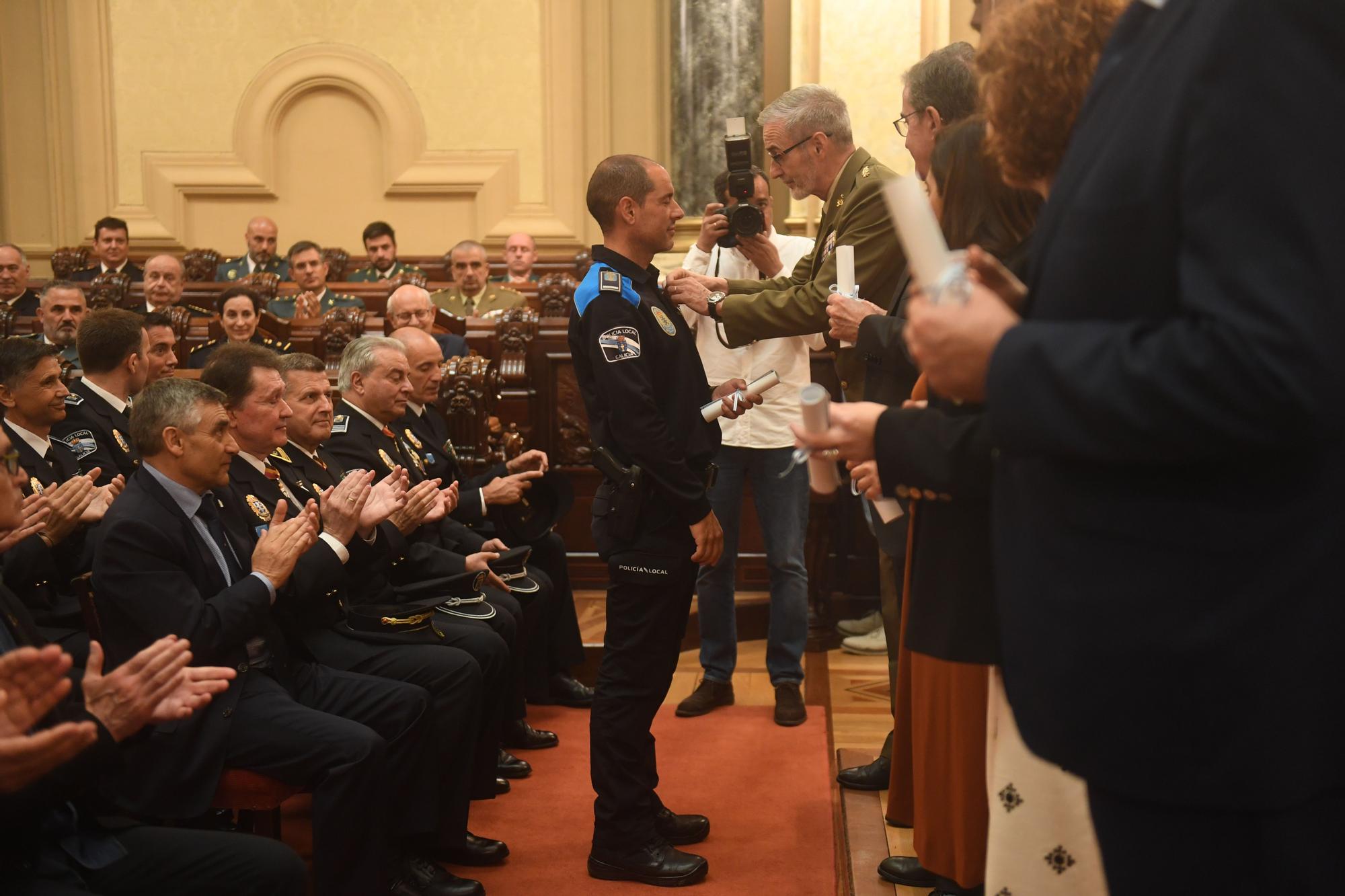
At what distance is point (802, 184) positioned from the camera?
3418 millimetres

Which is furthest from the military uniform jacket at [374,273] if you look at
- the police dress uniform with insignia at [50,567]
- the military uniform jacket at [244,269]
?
the police dress uniform with insignia at [50,567]

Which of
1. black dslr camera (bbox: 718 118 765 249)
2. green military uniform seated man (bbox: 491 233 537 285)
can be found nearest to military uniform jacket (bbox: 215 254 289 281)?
green military uniform seated man (bbox: 491 233 537 285)

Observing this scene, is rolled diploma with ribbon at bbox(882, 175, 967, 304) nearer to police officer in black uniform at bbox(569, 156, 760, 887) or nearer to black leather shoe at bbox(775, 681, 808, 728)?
police officer in black uniform at bbox(569, 156, 760, 887)

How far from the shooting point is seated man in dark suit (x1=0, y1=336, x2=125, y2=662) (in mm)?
3064

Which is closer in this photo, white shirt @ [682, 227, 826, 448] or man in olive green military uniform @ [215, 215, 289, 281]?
white shirt @ [682, 227, 826, 448]

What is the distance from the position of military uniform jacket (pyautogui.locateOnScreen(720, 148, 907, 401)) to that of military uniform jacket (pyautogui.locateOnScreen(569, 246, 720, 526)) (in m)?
0.30

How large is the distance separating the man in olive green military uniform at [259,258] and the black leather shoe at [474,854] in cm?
657

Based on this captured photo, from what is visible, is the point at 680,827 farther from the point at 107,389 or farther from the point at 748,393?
the point at 107,389

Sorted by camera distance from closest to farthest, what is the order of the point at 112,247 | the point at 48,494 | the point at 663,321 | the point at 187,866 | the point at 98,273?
1. the point at 187,866
2. the point at 663,321
3. the point at 48,494
4. the point at 98,273
5. the point at 112,247

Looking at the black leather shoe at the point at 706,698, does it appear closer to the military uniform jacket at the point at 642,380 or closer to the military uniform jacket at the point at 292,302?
the military uniform jacket at the point at 642,380

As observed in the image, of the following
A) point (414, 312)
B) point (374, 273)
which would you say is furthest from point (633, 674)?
point (374, 273)

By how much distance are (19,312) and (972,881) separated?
716 centimetres

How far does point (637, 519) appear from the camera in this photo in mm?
2773

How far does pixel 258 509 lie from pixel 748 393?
3.89ft
